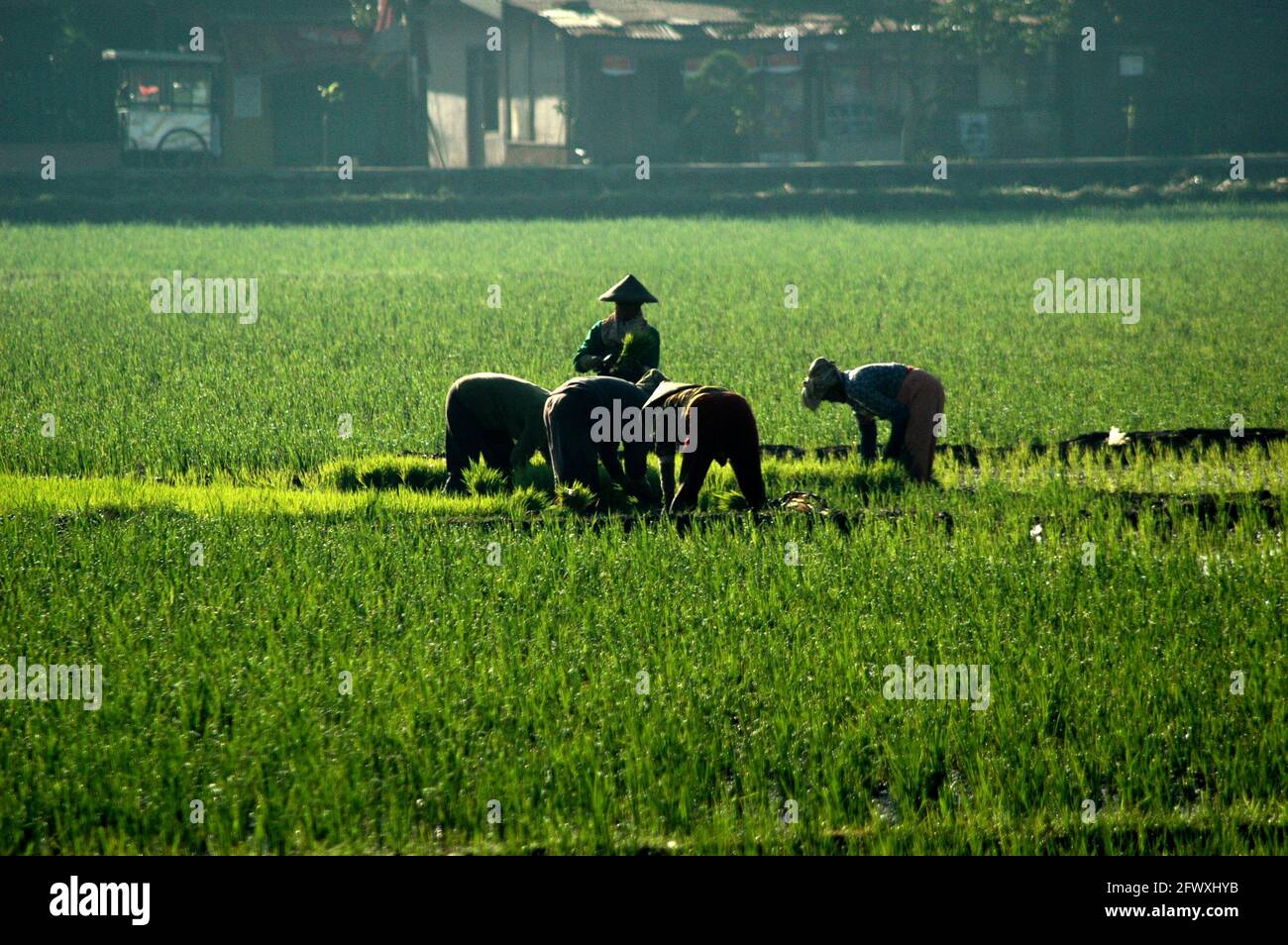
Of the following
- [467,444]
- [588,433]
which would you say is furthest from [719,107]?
[588,433]

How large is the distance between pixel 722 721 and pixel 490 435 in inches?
149

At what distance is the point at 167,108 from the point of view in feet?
98.5

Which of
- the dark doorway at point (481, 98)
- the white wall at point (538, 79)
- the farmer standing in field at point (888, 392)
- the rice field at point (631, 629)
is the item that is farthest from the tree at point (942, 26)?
the farmer standing in field at point (888, 392)

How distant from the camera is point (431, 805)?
439cm

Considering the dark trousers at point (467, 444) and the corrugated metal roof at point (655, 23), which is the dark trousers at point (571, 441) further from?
the corrugated metal roof at point (655, 23)

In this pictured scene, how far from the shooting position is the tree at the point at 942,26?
2867 cm

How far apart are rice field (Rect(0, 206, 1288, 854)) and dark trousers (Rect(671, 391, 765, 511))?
10.8 inches

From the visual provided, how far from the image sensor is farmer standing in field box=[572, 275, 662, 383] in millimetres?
8297

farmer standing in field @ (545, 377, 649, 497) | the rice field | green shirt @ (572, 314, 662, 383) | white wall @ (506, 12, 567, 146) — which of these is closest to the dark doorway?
white wall @ (506, 12, 567, 146)

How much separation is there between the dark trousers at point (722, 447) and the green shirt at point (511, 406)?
2.82 ft

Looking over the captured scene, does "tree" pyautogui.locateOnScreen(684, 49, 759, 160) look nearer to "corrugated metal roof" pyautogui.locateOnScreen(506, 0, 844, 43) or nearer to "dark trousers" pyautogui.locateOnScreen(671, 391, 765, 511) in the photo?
"corrugated metal roof" pyautogui.locateOnScreen(506, 0, 844, 43)

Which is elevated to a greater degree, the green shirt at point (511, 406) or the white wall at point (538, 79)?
the white wall at point (538, 79)

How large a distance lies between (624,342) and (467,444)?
1000 mm
